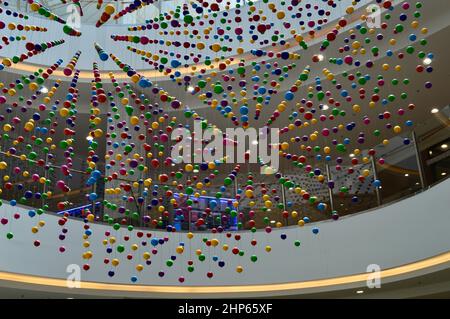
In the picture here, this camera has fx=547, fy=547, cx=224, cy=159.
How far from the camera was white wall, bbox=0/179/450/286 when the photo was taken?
784 cm

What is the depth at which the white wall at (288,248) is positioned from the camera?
309 inches

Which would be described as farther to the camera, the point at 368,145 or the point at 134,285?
the point at 368,145

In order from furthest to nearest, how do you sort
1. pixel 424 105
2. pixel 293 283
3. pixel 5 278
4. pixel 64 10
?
pixel 424 105, pixel 64 10, pixel 293 283, pixel 5 278

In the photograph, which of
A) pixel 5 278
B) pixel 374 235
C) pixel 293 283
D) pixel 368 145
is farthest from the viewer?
pixel 368 145

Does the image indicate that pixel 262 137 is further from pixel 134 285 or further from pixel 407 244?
pixel 134 285

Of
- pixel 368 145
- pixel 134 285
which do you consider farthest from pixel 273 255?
pixel 368 145

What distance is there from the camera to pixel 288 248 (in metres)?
9.38

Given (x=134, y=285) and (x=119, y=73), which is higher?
(x=119, y=73)

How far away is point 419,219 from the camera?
7.97 metres

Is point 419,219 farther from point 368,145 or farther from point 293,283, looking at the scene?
point 368,145

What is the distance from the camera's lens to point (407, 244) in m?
8.06
